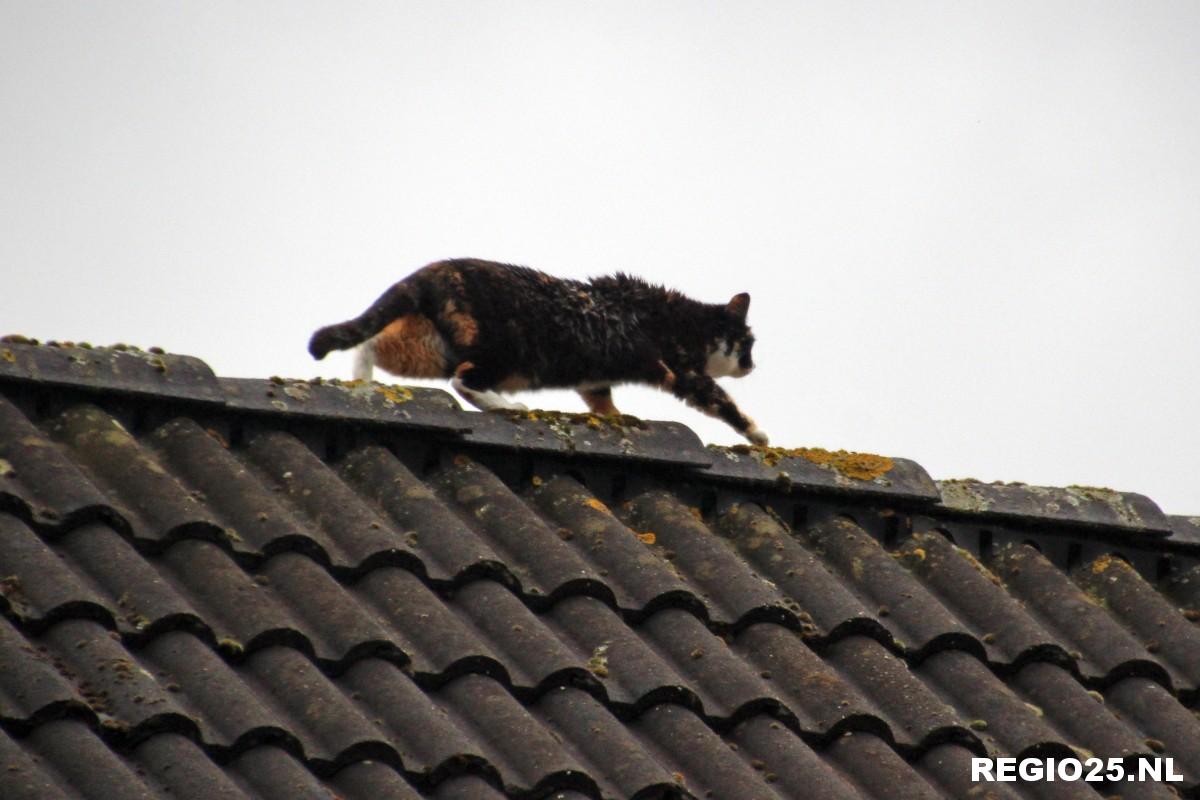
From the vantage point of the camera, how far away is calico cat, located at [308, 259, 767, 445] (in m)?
6.65

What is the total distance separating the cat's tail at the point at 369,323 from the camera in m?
6.40

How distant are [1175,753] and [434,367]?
3.32m

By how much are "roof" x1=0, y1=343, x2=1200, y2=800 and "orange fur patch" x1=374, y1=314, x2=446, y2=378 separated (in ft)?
6.78

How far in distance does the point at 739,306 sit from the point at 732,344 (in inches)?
7.8

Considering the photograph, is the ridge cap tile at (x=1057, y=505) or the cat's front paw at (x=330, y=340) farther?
the cat's front paw at (x=330, y=340)

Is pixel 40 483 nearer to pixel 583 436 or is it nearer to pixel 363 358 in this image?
pixel 583 436

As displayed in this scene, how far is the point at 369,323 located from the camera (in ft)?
21.3

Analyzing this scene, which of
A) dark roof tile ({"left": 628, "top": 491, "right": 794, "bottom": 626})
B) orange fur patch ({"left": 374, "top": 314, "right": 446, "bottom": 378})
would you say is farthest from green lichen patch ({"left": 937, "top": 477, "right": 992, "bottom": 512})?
orange fur patch ({"left": 374, "top": 314, "right": 446, "bottom": 378})

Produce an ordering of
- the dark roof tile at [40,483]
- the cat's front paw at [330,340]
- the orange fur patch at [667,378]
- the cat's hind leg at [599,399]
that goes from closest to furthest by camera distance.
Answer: the dark roof tile at [40,483]
the cat's front paw at [330,340]
the cat's hind leg at [599,399]
the orange fur patch at [667,378]

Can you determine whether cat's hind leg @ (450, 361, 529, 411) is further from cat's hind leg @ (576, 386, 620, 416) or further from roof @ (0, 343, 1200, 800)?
roof @ (0, 343, 1200, 800)

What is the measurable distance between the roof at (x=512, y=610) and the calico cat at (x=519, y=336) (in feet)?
6.33

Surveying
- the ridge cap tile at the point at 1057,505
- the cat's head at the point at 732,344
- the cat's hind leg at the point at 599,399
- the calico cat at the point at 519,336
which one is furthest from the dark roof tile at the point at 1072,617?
the cat's head at the point at 732,344

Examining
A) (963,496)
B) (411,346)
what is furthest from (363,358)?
(963,496)

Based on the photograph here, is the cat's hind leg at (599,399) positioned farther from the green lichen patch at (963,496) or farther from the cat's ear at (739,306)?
the green lichen patch at (963,496)
